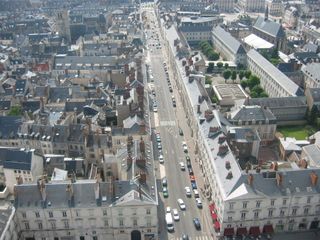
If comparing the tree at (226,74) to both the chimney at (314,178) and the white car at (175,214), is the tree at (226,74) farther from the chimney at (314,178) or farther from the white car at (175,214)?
the chimney at (314,178)

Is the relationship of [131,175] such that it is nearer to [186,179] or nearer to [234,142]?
[186,179]

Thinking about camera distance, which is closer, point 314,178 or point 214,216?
point 314,178

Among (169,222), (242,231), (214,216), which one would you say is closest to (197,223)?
(214,216)

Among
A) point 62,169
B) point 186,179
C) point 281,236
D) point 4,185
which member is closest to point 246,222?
point 281,236

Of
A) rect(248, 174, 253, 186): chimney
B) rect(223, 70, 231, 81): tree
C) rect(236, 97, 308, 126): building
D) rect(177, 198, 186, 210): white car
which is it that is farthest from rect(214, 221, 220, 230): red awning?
rect(223, 70, 231, 81): tree

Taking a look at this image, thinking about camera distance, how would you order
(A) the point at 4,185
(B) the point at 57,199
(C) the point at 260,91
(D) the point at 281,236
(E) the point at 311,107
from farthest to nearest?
1. (C) the point at 260,91
2. (E) the point at 311,107
3. (A) the point at 4,185
4. (D) the point at 281,236
5. (B) the point at 57,199

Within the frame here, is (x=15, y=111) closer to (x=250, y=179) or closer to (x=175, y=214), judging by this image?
(x=175, y=214)
